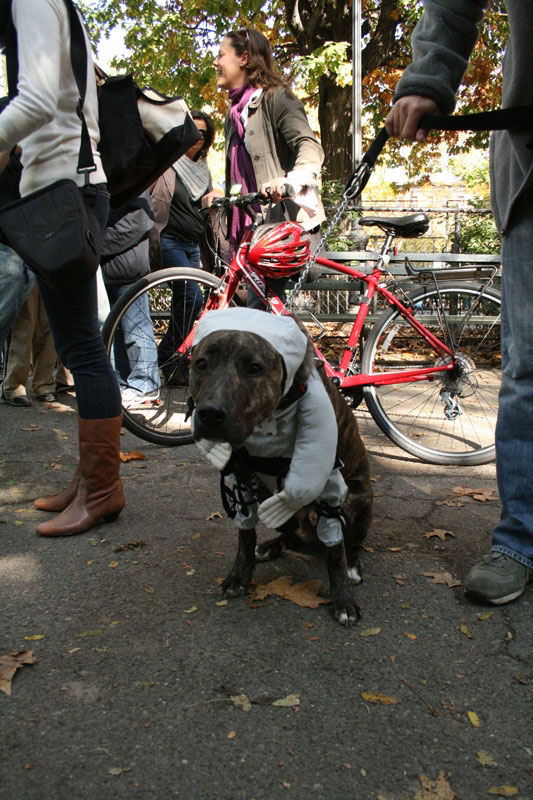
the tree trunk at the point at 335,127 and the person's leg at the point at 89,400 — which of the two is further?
the tree trunk at the point at 335,127

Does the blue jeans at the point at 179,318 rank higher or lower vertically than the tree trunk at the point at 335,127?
lower

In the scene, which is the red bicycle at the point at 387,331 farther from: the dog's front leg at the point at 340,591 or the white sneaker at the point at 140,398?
the dog's front leg at the point at 340,591

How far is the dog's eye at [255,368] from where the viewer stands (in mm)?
1961

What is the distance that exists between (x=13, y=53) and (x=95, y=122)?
396 mm

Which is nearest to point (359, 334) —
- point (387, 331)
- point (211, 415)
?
point (387, 331)

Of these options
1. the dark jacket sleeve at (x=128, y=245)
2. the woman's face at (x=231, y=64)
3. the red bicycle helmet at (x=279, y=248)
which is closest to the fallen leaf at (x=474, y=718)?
the red bicycle helmet at (x=279, y=248)

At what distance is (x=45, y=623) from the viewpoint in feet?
7.36

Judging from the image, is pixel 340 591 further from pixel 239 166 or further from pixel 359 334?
pixel 239 166

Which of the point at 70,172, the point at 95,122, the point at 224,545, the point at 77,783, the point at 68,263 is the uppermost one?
the point at 95,122

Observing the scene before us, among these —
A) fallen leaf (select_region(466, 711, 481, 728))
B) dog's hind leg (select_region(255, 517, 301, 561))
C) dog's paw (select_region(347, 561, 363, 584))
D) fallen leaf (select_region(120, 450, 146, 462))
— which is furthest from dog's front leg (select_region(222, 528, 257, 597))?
fallen leaf (select_region(120, 450, 146, 462))

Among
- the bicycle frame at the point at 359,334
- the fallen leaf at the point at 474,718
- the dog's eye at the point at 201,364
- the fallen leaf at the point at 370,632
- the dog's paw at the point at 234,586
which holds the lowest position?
the fallen leaf at the point at 370,632

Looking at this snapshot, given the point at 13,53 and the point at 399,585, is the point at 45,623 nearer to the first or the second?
the point at 399,585

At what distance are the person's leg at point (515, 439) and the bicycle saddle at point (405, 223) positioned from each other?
175cm

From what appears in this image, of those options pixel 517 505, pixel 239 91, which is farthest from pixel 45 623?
pixel 239 91
